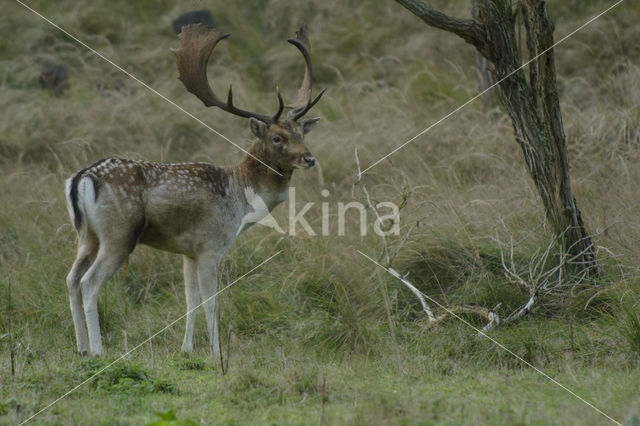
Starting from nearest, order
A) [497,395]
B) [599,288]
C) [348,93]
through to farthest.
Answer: [497,395] < [599,288] < [348,93]

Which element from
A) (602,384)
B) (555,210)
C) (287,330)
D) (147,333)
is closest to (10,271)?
(147,333)

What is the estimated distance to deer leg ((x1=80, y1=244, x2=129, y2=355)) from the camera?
6.59 metres

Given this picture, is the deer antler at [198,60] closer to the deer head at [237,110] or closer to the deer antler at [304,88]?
the deer head at [237,110]

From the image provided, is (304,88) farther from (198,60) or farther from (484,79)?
(484,79)

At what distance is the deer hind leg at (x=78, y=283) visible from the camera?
6.72m

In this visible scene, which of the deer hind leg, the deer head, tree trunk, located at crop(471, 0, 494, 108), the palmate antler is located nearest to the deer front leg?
the deer hind leg

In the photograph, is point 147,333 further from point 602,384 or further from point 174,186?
point 602,384

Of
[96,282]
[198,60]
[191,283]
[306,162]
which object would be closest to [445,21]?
[306,162]

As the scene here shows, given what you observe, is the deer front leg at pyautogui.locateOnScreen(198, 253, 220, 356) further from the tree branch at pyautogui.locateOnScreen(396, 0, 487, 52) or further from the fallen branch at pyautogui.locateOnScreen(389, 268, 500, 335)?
the tree branch at pyautogui.locateOnScreen(396, 0, 487, 52)

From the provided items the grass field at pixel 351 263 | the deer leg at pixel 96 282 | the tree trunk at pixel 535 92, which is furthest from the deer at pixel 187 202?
the tree trunk at pixel 535 92

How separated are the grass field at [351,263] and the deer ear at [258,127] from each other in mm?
1453

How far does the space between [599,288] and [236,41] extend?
13271 mm

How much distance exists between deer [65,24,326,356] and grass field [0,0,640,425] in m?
0.45

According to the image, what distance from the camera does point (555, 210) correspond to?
7.20 meters
